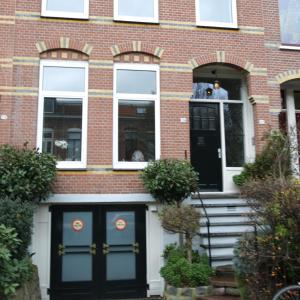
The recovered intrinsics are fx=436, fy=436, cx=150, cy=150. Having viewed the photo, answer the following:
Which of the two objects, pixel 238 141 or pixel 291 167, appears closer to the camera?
pixel 291 167

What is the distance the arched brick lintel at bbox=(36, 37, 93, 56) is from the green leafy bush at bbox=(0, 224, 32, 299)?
13.8ft

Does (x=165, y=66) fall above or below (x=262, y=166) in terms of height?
above

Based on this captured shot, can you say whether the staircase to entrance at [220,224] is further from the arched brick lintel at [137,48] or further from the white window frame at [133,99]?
the arched brick lintel at [137,48]

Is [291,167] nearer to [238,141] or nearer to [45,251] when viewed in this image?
[238,141]

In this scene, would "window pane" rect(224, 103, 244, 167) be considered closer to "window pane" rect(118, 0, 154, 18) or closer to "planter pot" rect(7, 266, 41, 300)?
"window pane" rect(118, 0, 154, 18)

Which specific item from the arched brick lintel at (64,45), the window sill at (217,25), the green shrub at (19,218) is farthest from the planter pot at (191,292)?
the window sill at (217,25)

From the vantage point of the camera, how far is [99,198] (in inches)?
361

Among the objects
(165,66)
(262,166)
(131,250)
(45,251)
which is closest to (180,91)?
(165,66)

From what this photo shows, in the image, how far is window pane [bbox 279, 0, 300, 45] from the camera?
11.3 meters

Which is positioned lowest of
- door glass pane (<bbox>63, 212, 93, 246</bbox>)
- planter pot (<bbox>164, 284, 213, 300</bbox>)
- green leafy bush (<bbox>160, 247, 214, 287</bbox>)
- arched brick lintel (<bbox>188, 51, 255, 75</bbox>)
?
planter pot (<bbox>164, 284, 213, 300</bbox>)

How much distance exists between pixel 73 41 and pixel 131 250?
15.6 feet

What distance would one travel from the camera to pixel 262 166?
31.8 ft

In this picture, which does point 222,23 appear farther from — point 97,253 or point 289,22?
point 97,253

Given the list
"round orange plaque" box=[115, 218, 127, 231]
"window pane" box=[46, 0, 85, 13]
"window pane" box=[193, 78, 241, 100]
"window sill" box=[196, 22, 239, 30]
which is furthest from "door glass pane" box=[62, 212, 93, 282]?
"window sill" box=[196, 22, 239, 30]
